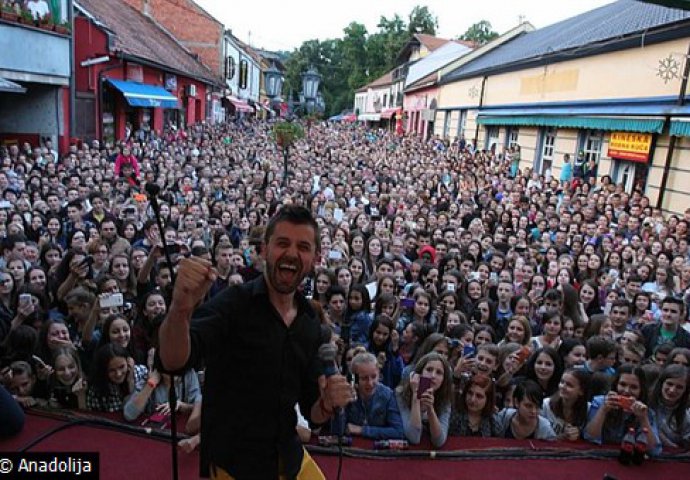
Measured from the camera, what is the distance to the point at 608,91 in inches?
534

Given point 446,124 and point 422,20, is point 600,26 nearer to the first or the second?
point 446,124

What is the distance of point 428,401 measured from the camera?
316 cm

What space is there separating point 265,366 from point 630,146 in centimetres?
1282

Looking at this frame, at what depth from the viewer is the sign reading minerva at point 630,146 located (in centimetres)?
1184

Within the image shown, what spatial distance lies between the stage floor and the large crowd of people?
167mm

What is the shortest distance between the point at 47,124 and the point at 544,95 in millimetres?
14495

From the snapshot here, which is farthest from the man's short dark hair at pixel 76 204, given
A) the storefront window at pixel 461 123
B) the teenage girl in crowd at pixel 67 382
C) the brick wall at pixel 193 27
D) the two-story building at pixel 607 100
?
the brick wall at pixel 193 27

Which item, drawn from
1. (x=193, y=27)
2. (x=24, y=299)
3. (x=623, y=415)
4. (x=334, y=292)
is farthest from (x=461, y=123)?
(x=623, y=415)

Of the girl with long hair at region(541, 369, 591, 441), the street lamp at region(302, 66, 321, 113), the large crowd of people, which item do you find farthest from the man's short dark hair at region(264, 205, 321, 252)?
the street lamp at region(302, 66, 321, 113)

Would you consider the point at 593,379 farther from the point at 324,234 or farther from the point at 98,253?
the point at 98,253

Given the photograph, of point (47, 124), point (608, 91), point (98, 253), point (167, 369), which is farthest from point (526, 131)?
point (167, 369)

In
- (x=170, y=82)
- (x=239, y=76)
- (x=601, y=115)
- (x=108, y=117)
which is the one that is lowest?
(x=108, y=117)

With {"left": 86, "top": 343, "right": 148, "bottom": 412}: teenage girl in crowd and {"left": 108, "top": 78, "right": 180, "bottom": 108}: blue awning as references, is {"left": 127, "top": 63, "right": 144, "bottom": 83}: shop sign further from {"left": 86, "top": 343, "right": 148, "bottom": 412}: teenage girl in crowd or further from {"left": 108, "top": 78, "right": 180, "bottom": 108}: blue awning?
{"left": 86, "top": 343, "right": 148, "bottom": 412}: teenage girl in crowd

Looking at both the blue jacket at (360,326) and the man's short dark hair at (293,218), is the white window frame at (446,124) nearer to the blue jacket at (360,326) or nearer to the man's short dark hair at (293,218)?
the blue jacket at (360,326)
